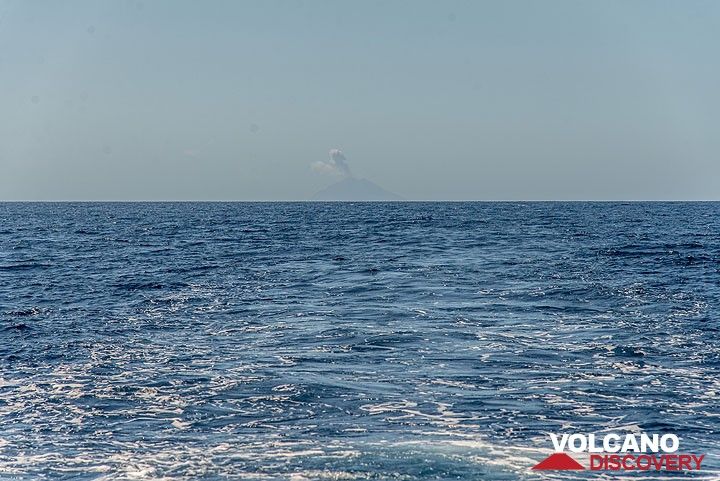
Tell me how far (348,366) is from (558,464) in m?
9.62

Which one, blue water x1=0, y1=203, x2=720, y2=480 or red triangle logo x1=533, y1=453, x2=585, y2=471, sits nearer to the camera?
red triangle logo x1=533, y1=453, x2=585, y2=471

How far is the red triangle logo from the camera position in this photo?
15203mm

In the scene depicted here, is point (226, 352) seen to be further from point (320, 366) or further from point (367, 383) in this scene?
point (367, 383)

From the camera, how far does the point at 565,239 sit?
7088 cm

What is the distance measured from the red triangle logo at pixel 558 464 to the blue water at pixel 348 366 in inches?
11.6

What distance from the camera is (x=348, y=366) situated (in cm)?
2397

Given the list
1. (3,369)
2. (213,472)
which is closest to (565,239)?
(3,369)

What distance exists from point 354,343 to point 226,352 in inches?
177

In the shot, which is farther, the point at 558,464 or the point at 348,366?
the point at 348,366

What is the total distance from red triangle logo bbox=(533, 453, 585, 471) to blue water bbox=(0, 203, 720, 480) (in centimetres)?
29

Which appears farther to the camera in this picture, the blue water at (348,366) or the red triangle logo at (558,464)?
the blue water at (348,366)

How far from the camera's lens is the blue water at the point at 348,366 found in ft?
53.5

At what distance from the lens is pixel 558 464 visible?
15406mm

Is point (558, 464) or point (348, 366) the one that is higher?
point (348, 366)
